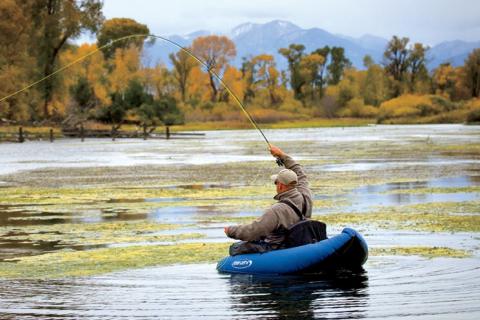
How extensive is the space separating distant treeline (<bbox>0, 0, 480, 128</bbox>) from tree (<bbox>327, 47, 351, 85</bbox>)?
0.17 metres

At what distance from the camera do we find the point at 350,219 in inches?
757

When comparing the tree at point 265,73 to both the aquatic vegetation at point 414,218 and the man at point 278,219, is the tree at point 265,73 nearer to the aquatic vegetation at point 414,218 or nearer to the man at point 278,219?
the aquatic vegetation at point 414,218

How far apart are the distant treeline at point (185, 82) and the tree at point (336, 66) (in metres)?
0.17

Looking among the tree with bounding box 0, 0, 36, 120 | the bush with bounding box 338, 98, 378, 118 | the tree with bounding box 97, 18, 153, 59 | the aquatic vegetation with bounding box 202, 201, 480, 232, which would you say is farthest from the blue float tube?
the tree with bounding box 97, 18, 153, 59

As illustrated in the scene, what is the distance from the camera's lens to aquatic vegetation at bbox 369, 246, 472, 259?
557 inches

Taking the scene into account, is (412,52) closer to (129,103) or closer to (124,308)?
(129,103)

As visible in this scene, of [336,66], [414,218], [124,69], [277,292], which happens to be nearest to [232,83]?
[124,69]

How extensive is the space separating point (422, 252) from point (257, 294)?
3913 mm

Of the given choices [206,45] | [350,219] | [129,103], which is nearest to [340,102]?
[206,45]

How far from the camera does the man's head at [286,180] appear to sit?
1250cm

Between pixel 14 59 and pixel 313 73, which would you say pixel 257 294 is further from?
pixel 313 73

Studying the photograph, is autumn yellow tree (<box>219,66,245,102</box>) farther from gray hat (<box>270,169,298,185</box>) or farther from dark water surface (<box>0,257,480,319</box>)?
gray hat (<box>270,169,298,185</box>)

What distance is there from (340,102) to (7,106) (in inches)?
2757

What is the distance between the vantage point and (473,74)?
14062 centimetres
